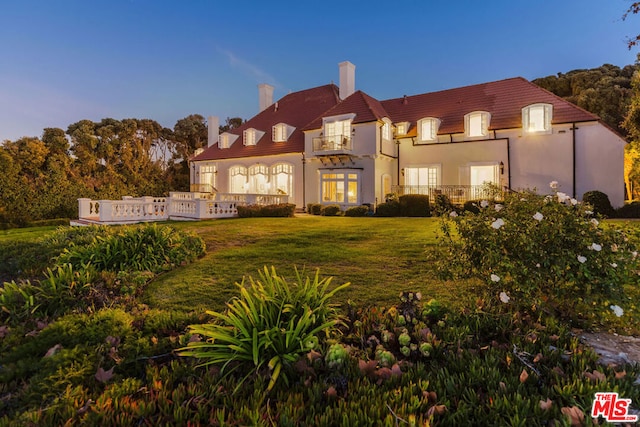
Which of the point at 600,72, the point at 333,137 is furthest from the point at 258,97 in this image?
the point at 600,72

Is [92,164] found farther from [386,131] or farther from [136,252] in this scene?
[136,252]

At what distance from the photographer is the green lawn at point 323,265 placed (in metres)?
4.61

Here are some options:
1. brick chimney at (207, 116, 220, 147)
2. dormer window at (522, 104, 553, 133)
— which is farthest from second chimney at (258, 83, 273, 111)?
dormer window at (522, 104, 553, 133)

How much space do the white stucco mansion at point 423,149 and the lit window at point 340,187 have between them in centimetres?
7

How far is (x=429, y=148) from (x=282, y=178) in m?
10.9

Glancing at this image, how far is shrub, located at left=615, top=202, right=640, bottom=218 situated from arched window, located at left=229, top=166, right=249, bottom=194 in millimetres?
23656

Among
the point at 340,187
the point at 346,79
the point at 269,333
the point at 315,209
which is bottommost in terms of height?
the point at 269,333

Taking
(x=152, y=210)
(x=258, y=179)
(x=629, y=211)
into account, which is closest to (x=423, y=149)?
(x=629, y=211)

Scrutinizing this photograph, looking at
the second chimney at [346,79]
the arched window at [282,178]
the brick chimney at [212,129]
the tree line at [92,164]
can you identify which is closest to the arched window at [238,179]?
the arched window at [282,178]

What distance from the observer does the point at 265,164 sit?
26016 mm

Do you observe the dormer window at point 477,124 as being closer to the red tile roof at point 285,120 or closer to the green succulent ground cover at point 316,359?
the red tile roof at point 285,120

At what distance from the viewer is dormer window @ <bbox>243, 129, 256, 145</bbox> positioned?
90.4 ft

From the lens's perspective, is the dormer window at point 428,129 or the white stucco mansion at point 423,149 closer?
the white stucco mansion at point 423,149

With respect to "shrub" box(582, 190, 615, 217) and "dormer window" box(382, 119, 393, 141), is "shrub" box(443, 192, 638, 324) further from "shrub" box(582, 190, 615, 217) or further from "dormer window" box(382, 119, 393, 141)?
"dormer window" box(382, 119, 393, 141)
